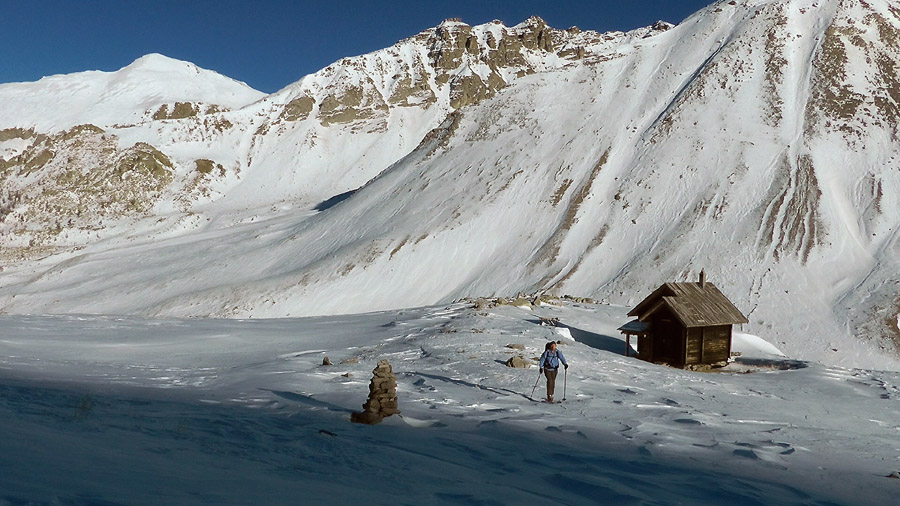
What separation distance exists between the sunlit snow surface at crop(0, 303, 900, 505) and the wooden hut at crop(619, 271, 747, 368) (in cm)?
294

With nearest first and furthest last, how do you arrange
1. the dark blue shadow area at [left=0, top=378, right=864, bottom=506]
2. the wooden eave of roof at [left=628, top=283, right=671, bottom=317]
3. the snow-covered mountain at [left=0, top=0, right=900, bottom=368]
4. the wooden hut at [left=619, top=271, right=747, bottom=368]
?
the dark blue shadow area at [left=0, top=378, right=864, bottom=506], the wooden hut at [left=619, top=271, right=747, bottom=368], the wooden eave of roof at [left=628, top=283, right=671, bottom=317], the snow-covered mountain at [left=0, top=0, right=900, bottom=368]

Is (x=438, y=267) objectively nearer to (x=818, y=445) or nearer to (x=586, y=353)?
(x=586, y=353)

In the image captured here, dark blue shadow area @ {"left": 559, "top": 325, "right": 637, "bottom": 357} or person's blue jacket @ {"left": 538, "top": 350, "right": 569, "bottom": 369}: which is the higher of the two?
person's blue jacket @ {"left": 538, "top": 350, "right": 569, "bottom": 369}

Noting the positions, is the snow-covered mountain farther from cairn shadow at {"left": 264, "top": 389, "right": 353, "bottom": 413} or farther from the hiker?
cairn shadow at {"left": 264, "top": 389, "right": 353, "bottom": 413}

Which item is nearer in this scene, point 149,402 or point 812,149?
point 149,402

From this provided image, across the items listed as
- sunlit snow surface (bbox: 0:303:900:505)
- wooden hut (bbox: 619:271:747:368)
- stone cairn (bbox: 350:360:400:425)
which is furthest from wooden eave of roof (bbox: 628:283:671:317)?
stone cairn (bbox: 350:360:400:425)

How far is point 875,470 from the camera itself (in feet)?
34.0

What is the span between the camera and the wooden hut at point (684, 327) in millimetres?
25266

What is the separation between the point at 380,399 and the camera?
36.3 feet

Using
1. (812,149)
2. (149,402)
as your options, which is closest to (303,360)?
(149,402)

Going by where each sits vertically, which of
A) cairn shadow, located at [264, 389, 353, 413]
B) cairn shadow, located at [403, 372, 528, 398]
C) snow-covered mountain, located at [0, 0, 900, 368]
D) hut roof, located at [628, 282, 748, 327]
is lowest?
cairn shadow, located at [403, 372, 528, 398]

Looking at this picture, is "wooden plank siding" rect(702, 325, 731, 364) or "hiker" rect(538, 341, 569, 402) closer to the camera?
"hiker" rect(538, 341, 569, 402)

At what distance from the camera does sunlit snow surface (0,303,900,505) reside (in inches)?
255

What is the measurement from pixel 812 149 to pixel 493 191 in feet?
91.7
